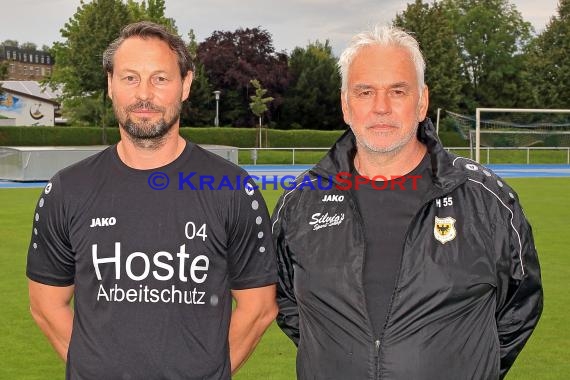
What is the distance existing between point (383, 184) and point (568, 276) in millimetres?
7313

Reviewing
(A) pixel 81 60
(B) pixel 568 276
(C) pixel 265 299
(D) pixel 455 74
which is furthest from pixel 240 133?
(C) pixel 265 299

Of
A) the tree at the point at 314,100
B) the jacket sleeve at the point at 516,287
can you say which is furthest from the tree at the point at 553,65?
the jacket sleeve at the point at 516,287

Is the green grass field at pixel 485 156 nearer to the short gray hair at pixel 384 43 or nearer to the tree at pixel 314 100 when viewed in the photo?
the tree at pixel 314 100

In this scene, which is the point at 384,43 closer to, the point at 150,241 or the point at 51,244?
the point at 150,241

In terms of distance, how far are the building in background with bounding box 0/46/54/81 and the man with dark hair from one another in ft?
579

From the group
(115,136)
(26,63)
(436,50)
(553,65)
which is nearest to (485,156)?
(436,50)

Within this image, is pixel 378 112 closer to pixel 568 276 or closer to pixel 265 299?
pixel 265 299

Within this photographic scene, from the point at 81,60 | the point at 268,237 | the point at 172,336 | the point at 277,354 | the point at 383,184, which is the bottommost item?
the point at 277,354

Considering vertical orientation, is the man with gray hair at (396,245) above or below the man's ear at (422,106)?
below

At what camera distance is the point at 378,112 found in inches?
130

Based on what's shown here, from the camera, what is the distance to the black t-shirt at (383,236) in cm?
309

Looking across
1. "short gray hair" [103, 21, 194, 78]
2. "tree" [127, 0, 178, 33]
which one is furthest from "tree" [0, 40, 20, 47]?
"short gray hair" [103, 21, 194, 78]

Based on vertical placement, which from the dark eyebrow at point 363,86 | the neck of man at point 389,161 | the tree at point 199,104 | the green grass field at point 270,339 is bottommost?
the green grass field at point 270,339

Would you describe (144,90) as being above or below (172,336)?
above
